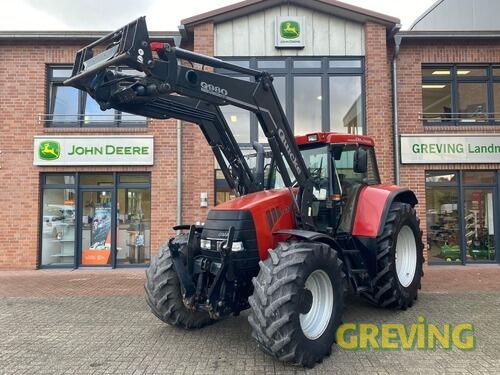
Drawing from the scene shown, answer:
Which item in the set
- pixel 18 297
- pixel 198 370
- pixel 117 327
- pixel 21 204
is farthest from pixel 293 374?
pixel 21 204

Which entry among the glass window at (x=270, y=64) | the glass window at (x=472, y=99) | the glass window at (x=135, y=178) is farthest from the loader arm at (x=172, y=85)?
the glass window at (x=472, y=99)

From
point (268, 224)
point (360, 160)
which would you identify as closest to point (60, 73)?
point (268, 224)

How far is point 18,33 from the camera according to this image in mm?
10172

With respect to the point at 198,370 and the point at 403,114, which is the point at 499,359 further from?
the point at 403,114

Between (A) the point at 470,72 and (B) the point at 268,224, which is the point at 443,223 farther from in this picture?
(B) the point at 268,224

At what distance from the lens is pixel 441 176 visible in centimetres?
1045

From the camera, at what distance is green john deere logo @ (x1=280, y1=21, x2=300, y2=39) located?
1005cm

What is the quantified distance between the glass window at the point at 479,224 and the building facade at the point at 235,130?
0.03 metres

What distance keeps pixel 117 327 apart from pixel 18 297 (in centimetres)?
307

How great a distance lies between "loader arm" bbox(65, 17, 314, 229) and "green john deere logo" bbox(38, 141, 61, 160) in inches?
260

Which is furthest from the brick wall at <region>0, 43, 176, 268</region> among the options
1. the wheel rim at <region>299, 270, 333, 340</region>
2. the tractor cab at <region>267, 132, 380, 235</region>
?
the wheel rim at <region>299, 270, 333, 340</region>

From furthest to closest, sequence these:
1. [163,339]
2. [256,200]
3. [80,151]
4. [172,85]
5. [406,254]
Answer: [80,151] → [406,254] → [163,339] → [256,200] → [172,85]

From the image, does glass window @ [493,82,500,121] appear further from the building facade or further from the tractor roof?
the tractor roof

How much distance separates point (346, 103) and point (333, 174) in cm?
540
